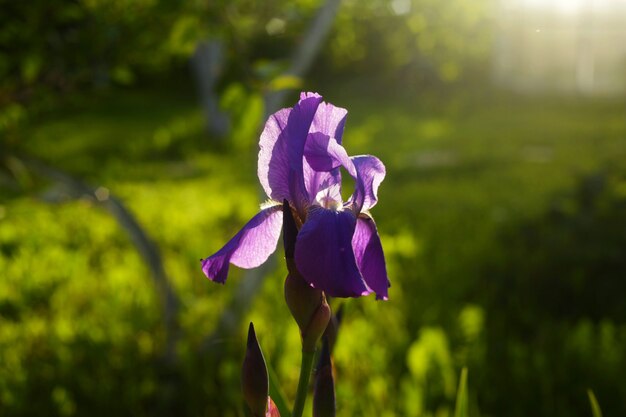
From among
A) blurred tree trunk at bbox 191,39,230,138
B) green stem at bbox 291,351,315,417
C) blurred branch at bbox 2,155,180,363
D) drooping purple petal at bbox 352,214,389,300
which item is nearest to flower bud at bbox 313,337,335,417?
green stem at bbox 291,351,315,417

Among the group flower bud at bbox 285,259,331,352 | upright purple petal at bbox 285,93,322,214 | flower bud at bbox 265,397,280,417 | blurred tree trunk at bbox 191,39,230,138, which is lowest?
flower bud at bbox 265,397,280,417

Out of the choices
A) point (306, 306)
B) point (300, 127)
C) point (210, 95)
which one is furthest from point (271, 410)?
point (210, 95)

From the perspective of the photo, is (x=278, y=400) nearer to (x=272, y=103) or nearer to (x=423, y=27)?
(x=272, y=103)

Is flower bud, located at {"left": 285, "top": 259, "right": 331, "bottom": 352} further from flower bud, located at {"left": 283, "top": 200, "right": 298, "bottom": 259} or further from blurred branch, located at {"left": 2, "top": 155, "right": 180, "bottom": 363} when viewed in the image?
blurred branch, located at {"left": 2, "top": 155, "right": 180, "bottom": 363}

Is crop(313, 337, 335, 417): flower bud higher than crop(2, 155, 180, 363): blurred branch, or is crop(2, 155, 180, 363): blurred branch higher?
crop(2, 155, 180, 363): blurred branch

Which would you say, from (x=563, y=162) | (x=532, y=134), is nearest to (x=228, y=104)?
(x=563, y=162)

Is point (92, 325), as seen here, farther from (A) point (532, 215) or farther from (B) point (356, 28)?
(A) point (532, 215)
